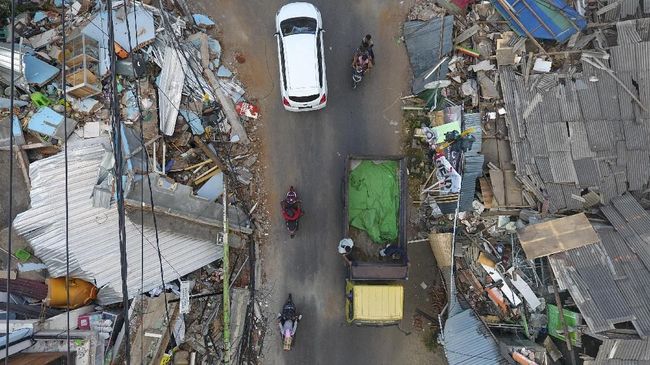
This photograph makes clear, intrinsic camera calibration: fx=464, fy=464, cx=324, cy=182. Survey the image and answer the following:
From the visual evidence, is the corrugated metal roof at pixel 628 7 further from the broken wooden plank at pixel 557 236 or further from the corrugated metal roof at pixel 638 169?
the broken wooden plank at pixel 557 236

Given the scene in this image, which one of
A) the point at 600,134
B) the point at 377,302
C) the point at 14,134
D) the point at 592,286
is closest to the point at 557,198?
the point at 600,134

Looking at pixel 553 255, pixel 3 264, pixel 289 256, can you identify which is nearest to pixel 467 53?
pixel 553 255

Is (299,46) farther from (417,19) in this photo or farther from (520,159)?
(520,159)

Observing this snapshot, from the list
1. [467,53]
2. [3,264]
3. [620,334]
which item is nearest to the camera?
[620,334]

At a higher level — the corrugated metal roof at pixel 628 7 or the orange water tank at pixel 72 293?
the corrugated metal roof at pixel 628 7

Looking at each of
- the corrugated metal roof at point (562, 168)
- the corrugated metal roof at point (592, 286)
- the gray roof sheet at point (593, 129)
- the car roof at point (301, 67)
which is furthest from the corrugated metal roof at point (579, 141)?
the car roof at point (301, 67)

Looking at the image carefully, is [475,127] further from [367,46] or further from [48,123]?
[48,123]
